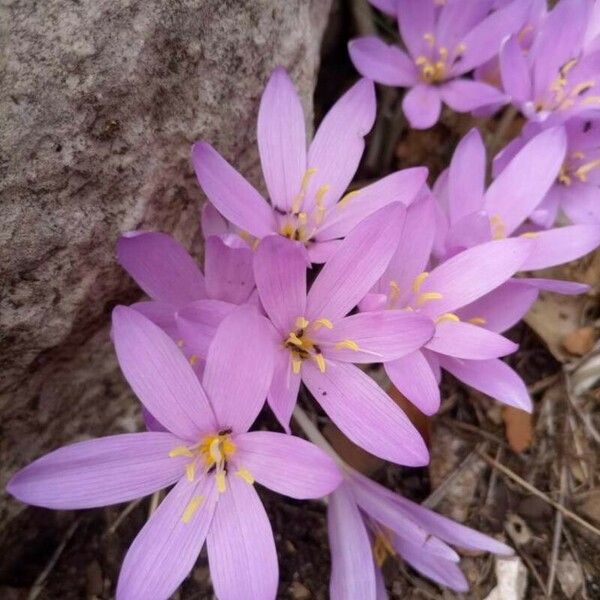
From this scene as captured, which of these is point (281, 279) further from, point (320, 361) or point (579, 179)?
point (579, 179)

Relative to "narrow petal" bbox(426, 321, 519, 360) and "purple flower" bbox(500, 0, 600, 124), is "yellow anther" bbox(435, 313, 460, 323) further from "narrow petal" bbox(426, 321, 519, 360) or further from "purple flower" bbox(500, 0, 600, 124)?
"purple flower" bbox(500, 0, 600, 124)

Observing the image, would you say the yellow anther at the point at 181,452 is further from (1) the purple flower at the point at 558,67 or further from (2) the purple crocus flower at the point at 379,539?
(1) the purple flower at the point at 558,67

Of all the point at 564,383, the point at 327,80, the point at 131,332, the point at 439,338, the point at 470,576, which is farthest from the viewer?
the point at 327,80

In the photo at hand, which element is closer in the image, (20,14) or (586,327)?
(20,14)

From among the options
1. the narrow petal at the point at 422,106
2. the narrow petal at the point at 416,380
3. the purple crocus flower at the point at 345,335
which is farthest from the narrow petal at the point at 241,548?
the narrow petal at the point at 422,106

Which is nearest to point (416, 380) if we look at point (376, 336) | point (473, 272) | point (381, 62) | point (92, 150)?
point (376, 336)

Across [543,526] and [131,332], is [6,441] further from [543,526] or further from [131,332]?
[543,526]

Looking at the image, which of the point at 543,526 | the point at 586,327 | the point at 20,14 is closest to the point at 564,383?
the point at 586,327
